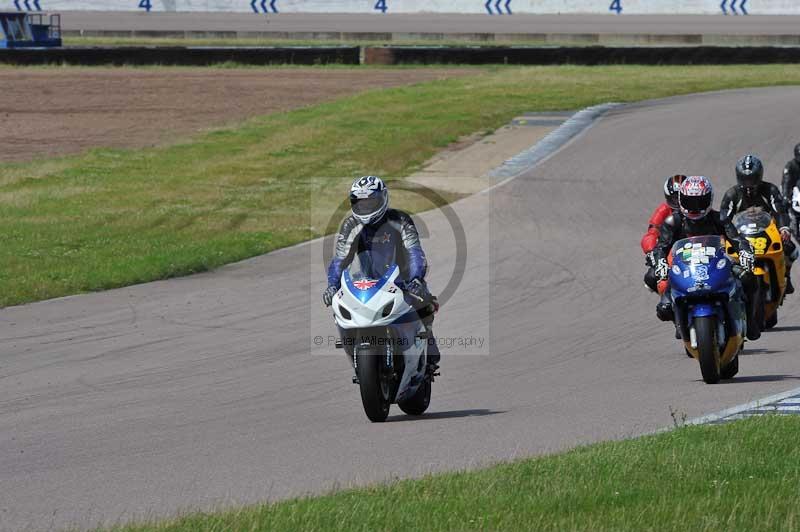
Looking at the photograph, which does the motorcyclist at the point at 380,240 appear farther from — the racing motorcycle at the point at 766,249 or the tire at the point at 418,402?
the racing motorcycle at the point at 766,249

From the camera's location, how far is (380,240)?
9.28 m

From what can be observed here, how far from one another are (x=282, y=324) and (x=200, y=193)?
33.6 ft

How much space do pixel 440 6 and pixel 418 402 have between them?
198 ft

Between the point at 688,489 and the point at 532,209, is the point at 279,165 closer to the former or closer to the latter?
the point at 532,209

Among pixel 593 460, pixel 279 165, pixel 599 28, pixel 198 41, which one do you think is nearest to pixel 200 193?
pixel 279 165

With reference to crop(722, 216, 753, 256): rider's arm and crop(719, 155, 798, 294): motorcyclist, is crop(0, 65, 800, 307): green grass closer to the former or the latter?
crop(719, 155, 798, 294): motorcyclist

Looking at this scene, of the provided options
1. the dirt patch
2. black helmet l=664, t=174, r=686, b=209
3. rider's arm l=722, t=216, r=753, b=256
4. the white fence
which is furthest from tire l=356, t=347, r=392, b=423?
the white fence

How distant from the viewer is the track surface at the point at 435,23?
193 ft

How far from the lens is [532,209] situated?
20.9 metres

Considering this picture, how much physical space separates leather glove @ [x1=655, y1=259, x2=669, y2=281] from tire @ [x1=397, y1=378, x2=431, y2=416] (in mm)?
2305

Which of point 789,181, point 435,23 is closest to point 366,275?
point 789,181

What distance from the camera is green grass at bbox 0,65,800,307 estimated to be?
17.3m

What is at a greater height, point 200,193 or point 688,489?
point 688,489

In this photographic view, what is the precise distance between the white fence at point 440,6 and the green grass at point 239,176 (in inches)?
949
